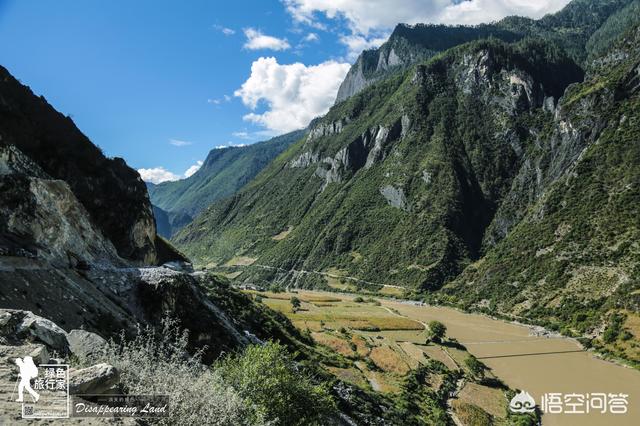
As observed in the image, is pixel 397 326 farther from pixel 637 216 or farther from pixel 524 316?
pixel 637 216

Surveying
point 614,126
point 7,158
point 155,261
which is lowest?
point 155,261

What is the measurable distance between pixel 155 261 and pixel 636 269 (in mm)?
97483

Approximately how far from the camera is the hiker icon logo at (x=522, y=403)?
160ft

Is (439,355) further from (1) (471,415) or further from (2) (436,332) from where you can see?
(1) (471,415)

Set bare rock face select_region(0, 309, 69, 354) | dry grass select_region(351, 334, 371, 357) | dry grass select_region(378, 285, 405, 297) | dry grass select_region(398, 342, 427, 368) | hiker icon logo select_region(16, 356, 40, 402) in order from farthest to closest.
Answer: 1. dry grass select_region(378, 285, 405, 297)
2. dry grass select_region(351, 334, 371, 357)
3. dry grass select_region(398, 342, 427, 368)
4. bare rock face select_region(0, 309, 69, 354)
5. hiker icon logo select_region(16, 356, 40, 402)

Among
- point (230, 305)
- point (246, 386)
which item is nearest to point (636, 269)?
point (230, 305)

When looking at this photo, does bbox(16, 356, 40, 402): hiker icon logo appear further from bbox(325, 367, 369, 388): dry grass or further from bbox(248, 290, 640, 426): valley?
bbox(325, 367, 369, 388): dry grass

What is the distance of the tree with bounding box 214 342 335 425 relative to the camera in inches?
616

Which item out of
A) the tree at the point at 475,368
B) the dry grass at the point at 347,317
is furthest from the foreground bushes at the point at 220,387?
the dry grass at the point at 347,317

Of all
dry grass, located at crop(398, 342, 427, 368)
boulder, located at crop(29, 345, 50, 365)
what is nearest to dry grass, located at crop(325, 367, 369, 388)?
dry grass, located at crop(398, 342, 427, 368)

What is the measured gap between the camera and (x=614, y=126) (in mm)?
152000

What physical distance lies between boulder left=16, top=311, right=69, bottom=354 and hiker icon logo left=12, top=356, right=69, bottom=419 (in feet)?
Answer: 6.89

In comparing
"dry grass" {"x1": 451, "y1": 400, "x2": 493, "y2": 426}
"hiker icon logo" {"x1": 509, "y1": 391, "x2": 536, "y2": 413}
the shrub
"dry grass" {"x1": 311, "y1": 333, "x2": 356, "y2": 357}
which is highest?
the shrub

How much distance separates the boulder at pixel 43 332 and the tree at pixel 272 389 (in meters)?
5.52
